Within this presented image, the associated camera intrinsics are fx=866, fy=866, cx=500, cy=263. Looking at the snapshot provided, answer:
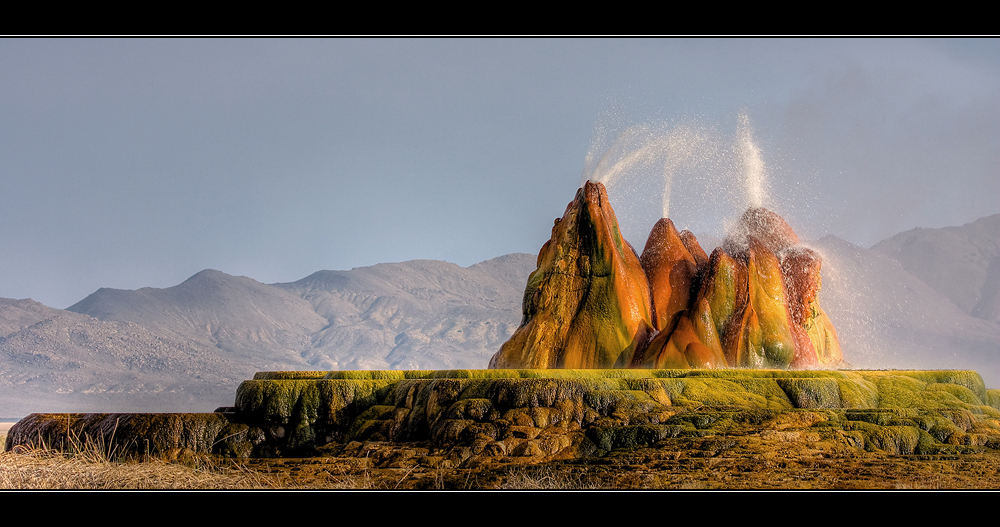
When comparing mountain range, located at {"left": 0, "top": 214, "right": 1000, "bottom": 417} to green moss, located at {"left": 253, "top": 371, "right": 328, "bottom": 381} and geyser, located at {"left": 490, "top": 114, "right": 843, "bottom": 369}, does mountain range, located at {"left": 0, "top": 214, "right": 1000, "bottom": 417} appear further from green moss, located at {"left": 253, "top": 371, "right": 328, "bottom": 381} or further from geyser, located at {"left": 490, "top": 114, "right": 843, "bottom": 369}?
green moss, located at {"left": 253, "top": 371, "right": 328, "bottom": 381}

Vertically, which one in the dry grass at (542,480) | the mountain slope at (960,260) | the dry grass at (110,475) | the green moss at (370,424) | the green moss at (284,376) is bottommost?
the dry grass at (110,475)

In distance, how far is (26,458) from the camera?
1664cm

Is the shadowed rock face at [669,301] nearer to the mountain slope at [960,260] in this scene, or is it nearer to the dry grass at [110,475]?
the dry grass at [110,475]

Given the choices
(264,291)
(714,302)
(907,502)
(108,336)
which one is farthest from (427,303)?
(907,502)

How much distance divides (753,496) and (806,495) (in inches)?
31.6

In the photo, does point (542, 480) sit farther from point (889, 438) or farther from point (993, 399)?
point (993, 399)

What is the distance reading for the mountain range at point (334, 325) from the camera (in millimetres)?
69312

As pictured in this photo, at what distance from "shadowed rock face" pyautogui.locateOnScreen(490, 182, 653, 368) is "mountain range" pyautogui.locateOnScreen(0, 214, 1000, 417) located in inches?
1694

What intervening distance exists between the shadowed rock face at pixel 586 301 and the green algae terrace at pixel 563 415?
12.4 feet

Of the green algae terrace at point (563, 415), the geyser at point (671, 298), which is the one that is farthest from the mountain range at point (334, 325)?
the green algae terrace at point (563, 415)

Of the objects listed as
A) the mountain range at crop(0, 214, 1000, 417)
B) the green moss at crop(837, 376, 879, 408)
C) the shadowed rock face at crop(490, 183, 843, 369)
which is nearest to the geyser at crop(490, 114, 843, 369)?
the shadowed rock face at crop(490, 183, 843, 369)

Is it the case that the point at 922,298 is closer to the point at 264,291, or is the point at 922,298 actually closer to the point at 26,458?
the point at 264,291

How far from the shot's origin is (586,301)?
79.7 ft

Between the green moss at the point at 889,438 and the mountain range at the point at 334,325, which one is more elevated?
the mountain range at the point at 334,325
